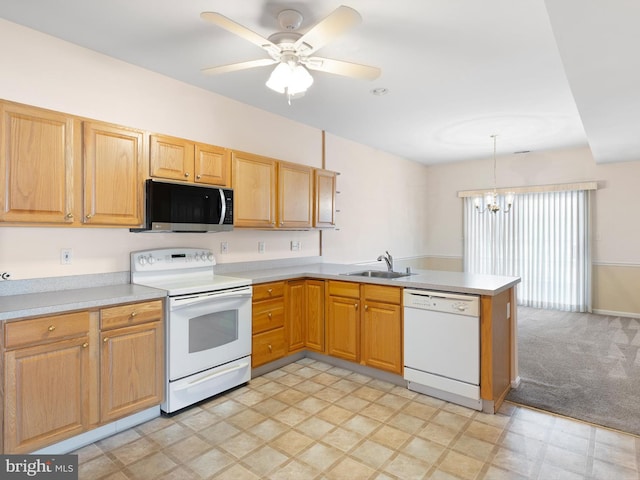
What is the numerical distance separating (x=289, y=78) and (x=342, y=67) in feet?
1.12

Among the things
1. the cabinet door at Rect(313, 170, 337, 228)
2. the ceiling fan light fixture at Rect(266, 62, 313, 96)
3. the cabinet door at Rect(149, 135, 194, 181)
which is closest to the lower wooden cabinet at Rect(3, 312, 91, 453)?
the cabinet door at Rect(149, 135, 194, 181)

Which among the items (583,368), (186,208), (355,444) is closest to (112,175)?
(186,208)

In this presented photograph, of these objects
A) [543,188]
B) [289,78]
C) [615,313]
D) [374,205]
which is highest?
[289,78]

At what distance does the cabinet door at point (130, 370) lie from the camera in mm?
2268

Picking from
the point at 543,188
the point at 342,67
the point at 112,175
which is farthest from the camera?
the point at 543,188

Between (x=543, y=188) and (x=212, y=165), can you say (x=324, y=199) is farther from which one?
(x=543, y=188)

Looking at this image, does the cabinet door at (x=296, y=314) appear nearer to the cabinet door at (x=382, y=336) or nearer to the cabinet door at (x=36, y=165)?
the cabinet door at (x=382, y=336)

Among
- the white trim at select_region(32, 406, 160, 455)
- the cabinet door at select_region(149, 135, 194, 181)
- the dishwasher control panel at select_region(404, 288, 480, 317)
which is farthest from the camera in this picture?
the cabinet door at select_region(149, 135, 194, 181)

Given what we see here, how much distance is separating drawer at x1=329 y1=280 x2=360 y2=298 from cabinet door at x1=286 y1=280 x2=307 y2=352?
330mm

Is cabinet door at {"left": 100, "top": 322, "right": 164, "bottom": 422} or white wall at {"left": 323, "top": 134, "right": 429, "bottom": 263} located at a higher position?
white wall at {"left": 323, "top": 134, "right": 429, "bottom": 263}

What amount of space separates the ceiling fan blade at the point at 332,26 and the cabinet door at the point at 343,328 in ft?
7.17

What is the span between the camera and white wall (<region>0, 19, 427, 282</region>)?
2396mm

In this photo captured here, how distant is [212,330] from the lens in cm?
283

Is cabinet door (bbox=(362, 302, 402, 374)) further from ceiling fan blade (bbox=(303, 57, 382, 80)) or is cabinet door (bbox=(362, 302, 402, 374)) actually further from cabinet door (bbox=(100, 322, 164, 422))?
ceiling fan blade (bbox=(303, 57, 382, 80))
